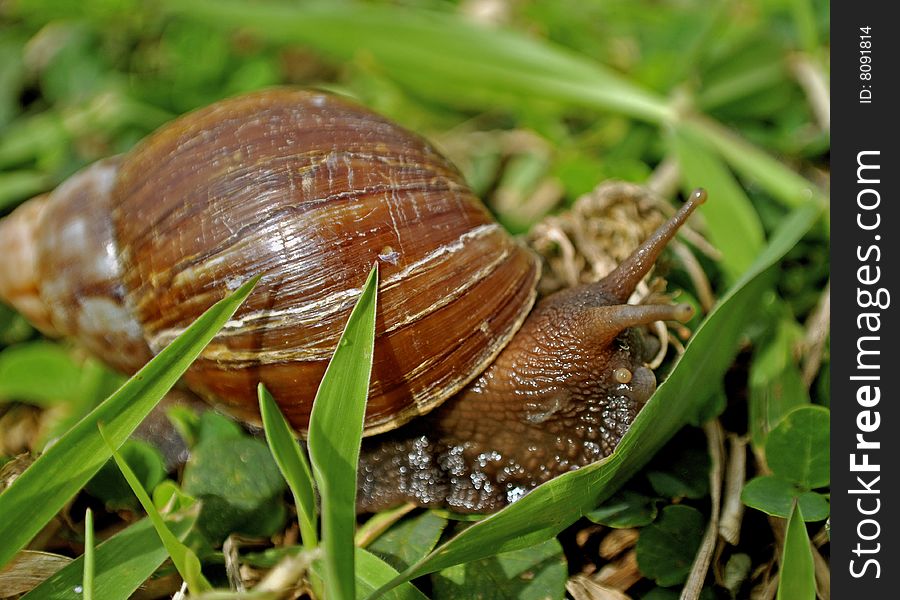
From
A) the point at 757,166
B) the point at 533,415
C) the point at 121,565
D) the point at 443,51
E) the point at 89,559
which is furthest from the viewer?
the point at 443,51

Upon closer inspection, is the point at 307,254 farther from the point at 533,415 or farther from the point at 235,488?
the point at 533,415

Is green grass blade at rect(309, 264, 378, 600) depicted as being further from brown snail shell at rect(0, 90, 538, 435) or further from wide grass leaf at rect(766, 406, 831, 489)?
wide grass leaf at rect(766, 406, 831, 489)

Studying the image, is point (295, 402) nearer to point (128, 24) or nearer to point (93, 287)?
point (93, 287)

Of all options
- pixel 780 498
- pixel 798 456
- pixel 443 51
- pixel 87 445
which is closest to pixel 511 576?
pixel 780 498

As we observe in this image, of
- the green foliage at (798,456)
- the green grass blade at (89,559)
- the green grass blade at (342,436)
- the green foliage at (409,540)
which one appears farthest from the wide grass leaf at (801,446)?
the green grass blade at (89,559)

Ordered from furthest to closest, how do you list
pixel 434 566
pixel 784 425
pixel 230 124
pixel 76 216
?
pixel 76 216 < pixel 230 124 < pixel 784 425 < pixel 434 566

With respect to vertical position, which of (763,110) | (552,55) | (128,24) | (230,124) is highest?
(128,24)
